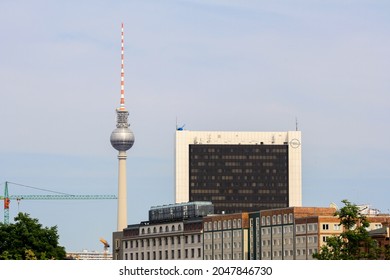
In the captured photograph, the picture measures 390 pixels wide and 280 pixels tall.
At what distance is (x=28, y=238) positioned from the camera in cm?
18700

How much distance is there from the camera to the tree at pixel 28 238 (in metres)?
185

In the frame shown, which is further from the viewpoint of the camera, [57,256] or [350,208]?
[57,256]

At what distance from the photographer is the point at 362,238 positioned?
15162cm

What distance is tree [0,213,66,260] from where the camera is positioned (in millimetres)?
185250
